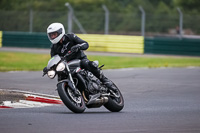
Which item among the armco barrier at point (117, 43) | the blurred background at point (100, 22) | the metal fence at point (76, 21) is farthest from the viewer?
the metal fence at point (76, 21)

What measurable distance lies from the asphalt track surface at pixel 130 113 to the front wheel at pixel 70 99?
0.46 ft

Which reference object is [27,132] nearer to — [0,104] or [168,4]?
[0,104]

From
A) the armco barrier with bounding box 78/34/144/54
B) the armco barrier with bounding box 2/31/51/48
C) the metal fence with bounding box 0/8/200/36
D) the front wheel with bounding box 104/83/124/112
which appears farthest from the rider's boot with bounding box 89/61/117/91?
the armco barrier with bounding box 2/31/51/48

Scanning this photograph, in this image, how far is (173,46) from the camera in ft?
91.0

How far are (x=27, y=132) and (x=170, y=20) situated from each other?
26476 mm

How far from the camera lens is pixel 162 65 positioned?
2177cm

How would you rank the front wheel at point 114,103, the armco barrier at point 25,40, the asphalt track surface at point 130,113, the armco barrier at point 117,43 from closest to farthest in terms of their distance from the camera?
1. the asphalt track surface at point 130,113
2. the front wheel at point 114,103
3. the armco barrier at point 117,43
4. the armco barrier at point 25,40

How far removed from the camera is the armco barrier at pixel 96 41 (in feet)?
94.2

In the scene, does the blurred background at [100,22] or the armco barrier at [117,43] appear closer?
the armco barrier at [117,43]

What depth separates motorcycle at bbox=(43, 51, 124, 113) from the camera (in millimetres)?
8484

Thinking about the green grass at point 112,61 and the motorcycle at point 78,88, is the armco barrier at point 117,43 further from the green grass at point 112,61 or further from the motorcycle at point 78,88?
the motorcycle at point 78,88

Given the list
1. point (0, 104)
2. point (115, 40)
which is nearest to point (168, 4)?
point (115, 40)

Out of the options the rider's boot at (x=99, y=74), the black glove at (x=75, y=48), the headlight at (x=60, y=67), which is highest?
the black glove at (x=75, y=48)

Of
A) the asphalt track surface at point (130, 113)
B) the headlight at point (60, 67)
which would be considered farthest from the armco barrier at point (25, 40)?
the headlight at point (60, 67)
